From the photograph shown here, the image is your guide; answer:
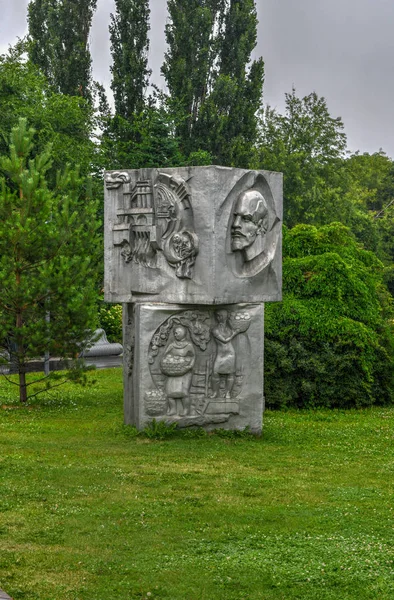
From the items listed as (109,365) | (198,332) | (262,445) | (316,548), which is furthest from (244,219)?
(109,365)

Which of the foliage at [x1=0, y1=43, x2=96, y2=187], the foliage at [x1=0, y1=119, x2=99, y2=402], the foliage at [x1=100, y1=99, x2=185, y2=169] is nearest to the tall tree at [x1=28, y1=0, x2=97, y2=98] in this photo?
the foliage at [x1=0, y1=43, x2=96, y2=187]

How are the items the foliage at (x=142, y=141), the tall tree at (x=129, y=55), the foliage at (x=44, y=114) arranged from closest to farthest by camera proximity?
the foliage at (x=44, y=114), the foliage at (x=142, y=141), the tall tree at (x=129, y=55)

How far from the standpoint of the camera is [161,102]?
36938 millimetres

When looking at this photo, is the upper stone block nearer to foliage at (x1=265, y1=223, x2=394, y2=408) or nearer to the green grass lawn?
the green grass lawn

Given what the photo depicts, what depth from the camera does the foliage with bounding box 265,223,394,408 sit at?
1808 centimetres

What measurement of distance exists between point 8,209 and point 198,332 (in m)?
4.85

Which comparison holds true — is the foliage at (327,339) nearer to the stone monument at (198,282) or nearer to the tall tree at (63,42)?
the stone monument at (198,282)

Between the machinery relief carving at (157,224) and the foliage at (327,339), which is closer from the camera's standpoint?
the machinery relief carving at (157,224)

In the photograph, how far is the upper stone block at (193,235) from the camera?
536 inches

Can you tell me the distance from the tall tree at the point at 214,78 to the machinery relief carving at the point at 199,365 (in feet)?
76.5

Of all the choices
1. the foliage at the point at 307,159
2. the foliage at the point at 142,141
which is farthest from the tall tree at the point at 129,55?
the foliage at the point at 307,159

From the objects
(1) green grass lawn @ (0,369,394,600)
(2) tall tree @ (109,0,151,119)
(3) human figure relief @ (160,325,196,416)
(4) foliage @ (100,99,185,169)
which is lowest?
(1) green grass lawn @ (0,369,394,600)

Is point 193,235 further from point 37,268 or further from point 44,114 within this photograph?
point 44,114

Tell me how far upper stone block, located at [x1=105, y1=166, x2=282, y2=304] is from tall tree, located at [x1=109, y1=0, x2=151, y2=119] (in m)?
23.4
